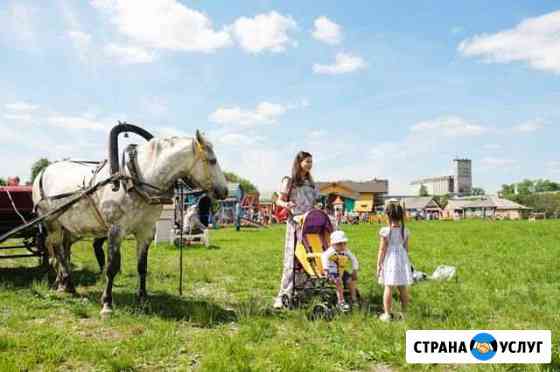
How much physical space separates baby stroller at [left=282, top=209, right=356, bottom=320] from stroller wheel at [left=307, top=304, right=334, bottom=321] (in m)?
0.11

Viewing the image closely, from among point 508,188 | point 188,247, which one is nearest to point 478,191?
point 508,188

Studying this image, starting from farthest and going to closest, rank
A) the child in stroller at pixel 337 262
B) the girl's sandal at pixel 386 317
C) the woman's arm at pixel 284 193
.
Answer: the woman's arm at pixel 284 193, the child in stroller at pixel 337 262, the girl's sandal at pixel 386 317

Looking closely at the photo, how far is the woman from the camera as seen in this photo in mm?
6148

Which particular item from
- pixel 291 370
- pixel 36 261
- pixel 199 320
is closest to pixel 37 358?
pixel 199 320

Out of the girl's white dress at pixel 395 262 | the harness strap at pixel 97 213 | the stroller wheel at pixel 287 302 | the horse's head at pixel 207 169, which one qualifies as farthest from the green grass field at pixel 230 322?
the horse's head at pixel 207 169

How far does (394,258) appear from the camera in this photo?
565 cm

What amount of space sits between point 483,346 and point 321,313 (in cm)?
193

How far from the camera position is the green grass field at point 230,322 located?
411cm

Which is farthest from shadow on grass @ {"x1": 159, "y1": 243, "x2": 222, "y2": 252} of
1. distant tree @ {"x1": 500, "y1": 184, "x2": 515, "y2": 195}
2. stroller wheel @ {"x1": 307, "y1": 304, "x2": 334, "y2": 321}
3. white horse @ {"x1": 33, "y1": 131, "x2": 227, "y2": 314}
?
distant tree @ {"x1": 500, "y1": 184, "x2": 515, "y2": 195}

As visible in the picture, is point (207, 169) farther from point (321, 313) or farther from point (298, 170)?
point (321, 313)

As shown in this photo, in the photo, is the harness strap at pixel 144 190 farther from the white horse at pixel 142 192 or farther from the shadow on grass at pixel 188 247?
the shadow on grass at pixel 188 247

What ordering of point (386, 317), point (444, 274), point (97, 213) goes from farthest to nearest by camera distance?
point (444, 274)
point (97, 213)
point (386, 317)

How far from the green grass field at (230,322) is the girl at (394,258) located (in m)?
0.32

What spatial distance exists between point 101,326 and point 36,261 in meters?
7.16
